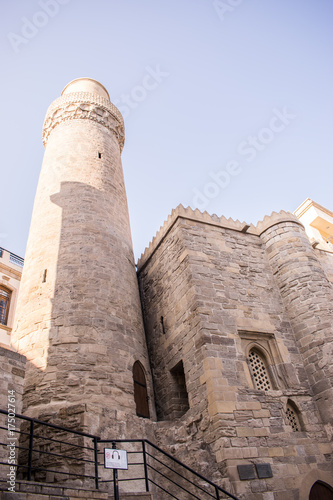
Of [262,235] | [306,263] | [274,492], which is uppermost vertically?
[262,235]

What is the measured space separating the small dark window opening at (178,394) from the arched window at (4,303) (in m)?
7.66

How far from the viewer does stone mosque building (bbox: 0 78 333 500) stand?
701 centimetres

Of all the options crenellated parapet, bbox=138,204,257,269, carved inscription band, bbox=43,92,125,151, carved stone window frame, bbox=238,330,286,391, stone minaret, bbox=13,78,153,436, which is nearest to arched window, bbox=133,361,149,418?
stone minaret, bbox=13,78,153,436

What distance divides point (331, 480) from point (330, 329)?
3024 millimetres

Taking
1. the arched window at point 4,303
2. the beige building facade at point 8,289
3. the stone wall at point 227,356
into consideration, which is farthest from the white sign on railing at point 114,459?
the arched window at point 4,303

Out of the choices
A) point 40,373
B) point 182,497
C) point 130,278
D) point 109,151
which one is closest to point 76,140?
point 109,151

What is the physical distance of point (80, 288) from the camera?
8.87 metres

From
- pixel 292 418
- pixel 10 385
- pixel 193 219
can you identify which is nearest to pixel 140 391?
pixel 292 418

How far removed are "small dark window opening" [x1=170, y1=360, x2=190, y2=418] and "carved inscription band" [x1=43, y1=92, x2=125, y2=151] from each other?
8.93 m

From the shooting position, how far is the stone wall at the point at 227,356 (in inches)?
270

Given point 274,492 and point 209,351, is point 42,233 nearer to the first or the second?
point 209,351

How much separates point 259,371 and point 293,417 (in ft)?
3.60

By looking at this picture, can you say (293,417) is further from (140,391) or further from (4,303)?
(4,303)

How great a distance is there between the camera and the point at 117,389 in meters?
7.77
